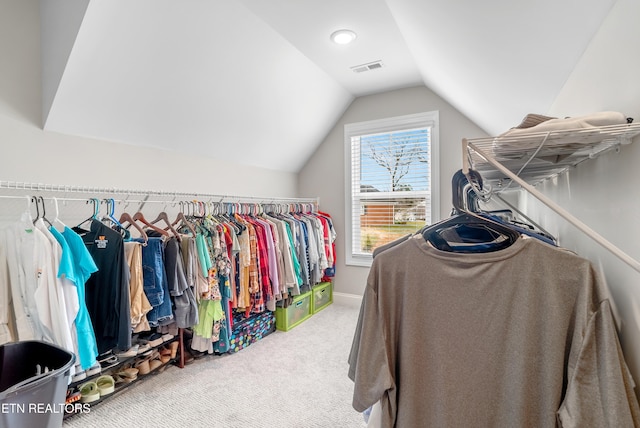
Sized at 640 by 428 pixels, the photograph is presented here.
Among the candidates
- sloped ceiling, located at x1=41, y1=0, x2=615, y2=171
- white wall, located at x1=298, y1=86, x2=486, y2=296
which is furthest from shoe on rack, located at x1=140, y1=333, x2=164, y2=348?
white wall, located at x1=298, y1=86, x2=486, y2=296

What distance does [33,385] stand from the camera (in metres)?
0.79

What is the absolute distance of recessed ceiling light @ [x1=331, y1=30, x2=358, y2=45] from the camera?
240 centimetres

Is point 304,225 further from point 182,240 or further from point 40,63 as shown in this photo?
point 40,63

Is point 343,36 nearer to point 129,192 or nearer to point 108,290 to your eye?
point 129,192

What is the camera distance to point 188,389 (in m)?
2.16

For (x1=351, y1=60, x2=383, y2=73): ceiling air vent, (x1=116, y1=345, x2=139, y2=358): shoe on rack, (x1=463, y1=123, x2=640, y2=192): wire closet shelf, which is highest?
(x1=351, y1=60, x2=383, y2=73): ceiling air vent

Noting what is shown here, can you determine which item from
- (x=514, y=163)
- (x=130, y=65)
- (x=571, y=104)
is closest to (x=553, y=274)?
(x=514, y=163)

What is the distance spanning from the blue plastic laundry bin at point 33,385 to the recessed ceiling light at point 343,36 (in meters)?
2.61

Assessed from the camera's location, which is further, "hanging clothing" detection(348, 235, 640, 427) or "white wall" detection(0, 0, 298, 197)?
"white wall" detection(0, 0, 298, 197)

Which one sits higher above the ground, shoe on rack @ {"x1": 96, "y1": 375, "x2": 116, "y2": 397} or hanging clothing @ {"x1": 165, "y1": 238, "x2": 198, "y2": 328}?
hanging clothing @ {"x1": 165, "y1": 238, "x2": 198, "y2": 328}

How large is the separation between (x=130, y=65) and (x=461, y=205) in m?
2.23

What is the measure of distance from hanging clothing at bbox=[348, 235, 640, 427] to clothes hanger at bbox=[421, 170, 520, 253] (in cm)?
9

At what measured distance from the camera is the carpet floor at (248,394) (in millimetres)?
1844

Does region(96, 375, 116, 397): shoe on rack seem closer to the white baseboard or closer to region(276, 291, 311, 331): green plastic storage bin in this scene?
region(276, 291, 311, 331): green plastic storage bin
